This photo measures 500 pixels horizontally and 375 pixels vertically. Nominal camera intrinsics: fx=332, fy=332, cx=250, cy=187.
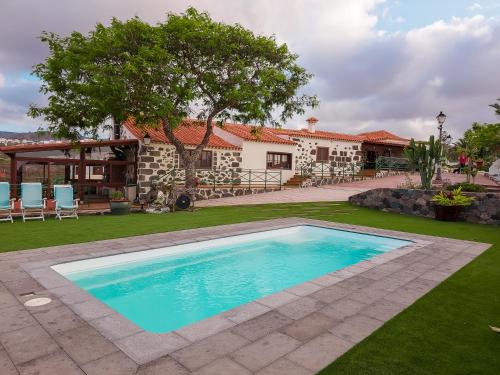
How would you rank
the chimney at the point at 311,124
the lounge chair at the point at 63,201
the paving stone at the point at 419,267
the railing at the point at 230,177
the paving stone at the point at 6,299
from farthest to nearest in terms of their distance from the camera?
the chimney at the point at 311,124, the railing at the point at 230,177, the lounge chair at the point at 63,201, the paving stone at the point at 419,267, the paving stone at the point at 6,299

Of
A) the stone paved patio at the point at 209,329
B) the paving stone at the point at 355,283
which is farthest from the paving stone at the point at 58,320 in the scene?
the paving stone at the point at 355,283

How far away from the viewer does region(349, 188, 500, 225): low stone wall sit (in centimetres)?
1216

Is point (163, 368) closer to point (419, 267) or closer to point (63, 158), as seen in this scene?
point (419, 267)

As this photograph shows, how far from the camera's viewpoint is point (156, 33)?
13.0m

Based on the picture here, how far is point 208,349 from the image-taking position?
10.4 ft

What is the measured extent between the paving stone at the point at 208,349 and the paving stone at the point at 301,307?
2.83 feet

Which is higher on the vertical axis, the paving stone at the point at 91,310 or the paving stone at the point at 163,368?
the paving stone at the point at 163,368

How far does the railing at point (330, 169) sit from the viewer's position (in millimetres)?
26372

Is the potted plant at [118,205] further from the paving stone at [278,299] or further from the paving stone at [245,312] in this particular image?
the paving stone at [245,312]

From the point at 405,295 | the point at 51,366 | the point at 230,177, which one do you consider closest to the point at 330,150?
the point at 230,177

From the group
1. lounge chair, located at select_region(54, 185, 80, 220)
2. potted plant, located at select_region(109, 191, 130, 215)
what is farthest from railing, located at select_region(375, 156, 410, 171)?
lounge chair, located at select_region(54, 185, 80, 220)

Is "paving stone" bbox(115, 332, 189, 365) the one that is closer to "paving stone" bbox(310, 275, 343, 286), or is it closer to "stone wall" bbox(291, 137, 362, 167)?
"paving stone" bbox(310, 275, 343, 286)

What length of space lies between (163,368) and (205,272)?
407 centimetres

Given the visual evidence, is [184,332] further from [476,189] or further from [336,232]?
[476,189]
